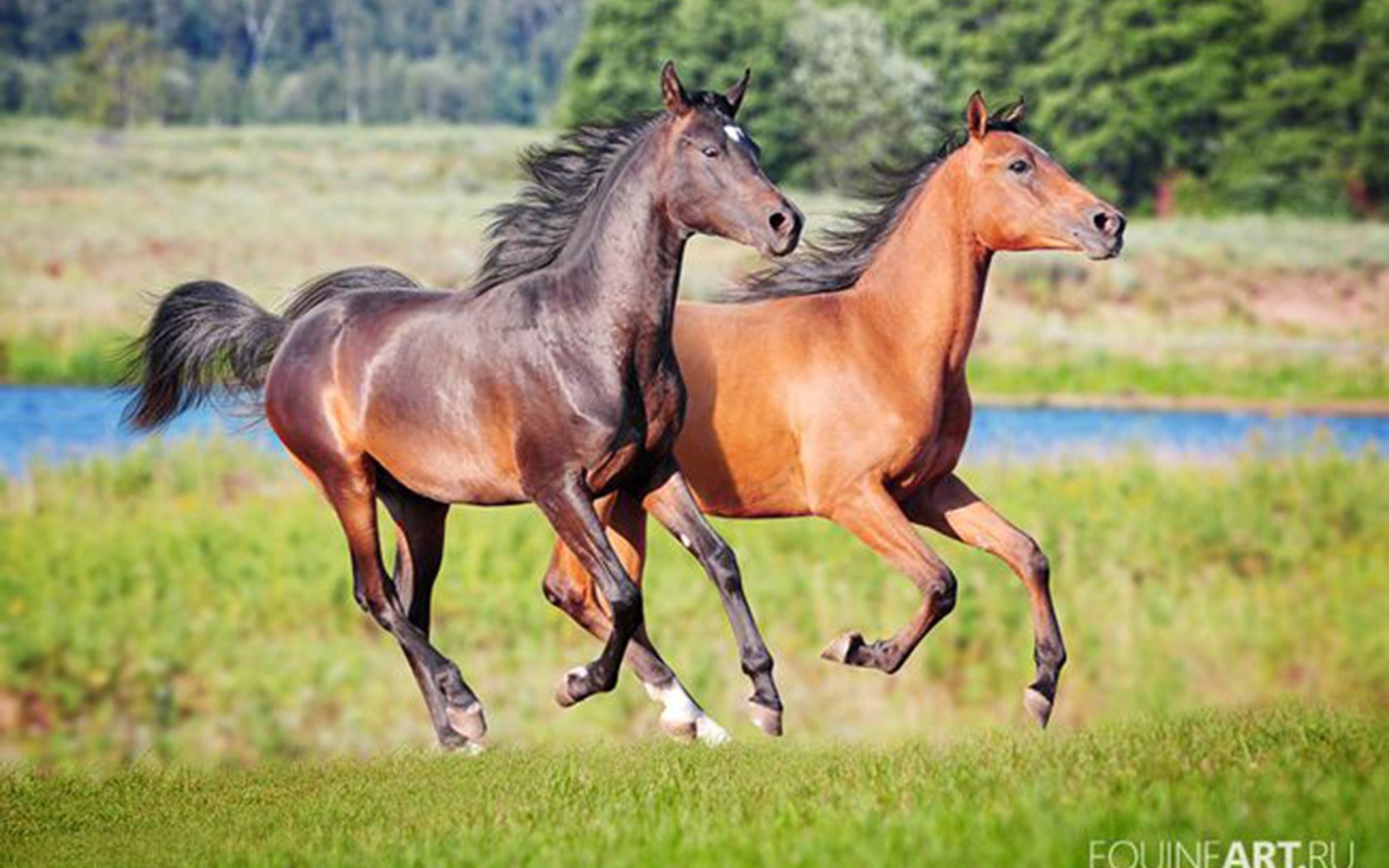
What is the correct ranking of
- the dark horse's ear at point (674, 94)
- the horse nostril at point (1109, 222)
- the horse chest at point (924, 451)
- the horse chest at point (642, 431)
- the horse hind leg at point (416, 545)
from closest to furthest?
1. the dark horse's ear at point (674, 94)
2. the horse chest at point (642, 431)
3. the horse nostril at point (1109, 222)
4. the horse chest at point (924, 451)
5. the horse hind leg at point (416, 545)

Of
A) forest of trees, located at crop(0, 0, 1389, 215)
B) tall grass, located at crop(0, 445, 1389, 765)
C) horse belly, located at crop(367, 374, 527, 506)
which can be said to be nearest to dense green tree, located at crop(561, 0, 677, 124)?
forest of trees, located at crop(0, 0, 1389, 215)

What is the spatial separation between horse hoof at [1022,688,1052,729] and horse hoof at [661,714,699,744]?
116cm

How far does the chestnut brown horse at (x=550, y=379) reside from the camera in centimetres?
733

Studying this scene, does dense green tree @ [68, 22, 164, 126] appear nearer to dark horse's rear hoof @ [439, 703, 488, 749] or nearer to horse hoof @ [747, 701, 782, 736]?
dark horse's rear hoof @ [439, 703, 488, 749]

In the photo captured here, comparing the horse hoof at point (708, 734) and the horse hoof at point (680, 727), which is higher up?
the horse hoof at point (680, 727)

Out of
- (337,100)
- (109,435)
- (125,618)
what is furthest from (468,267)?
(337,100)

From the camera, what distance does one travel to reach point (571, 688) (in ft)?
25.4

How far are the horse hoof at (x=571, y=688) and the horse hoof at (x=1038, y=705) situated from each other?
154cm

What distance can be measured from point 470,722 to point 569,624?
8650 millimetres

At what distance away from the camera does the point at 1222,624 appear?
17.1 metres

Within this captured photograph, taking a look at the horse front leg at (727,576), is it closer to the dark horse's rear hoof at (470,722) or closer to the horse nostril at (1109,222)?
the dark horse's rear hoof at (470,722)

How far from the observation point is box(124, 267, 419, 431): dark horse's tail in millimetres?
8961

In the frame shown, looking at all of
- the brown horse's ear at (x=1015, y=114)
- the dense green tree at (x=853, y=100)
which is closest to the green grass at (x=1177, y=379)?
the dense green tree at (x=853, y=100)

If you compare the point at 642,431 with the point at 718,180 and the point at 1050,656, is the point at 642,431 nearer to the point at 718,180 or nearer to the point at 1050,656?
the point at 718,180
